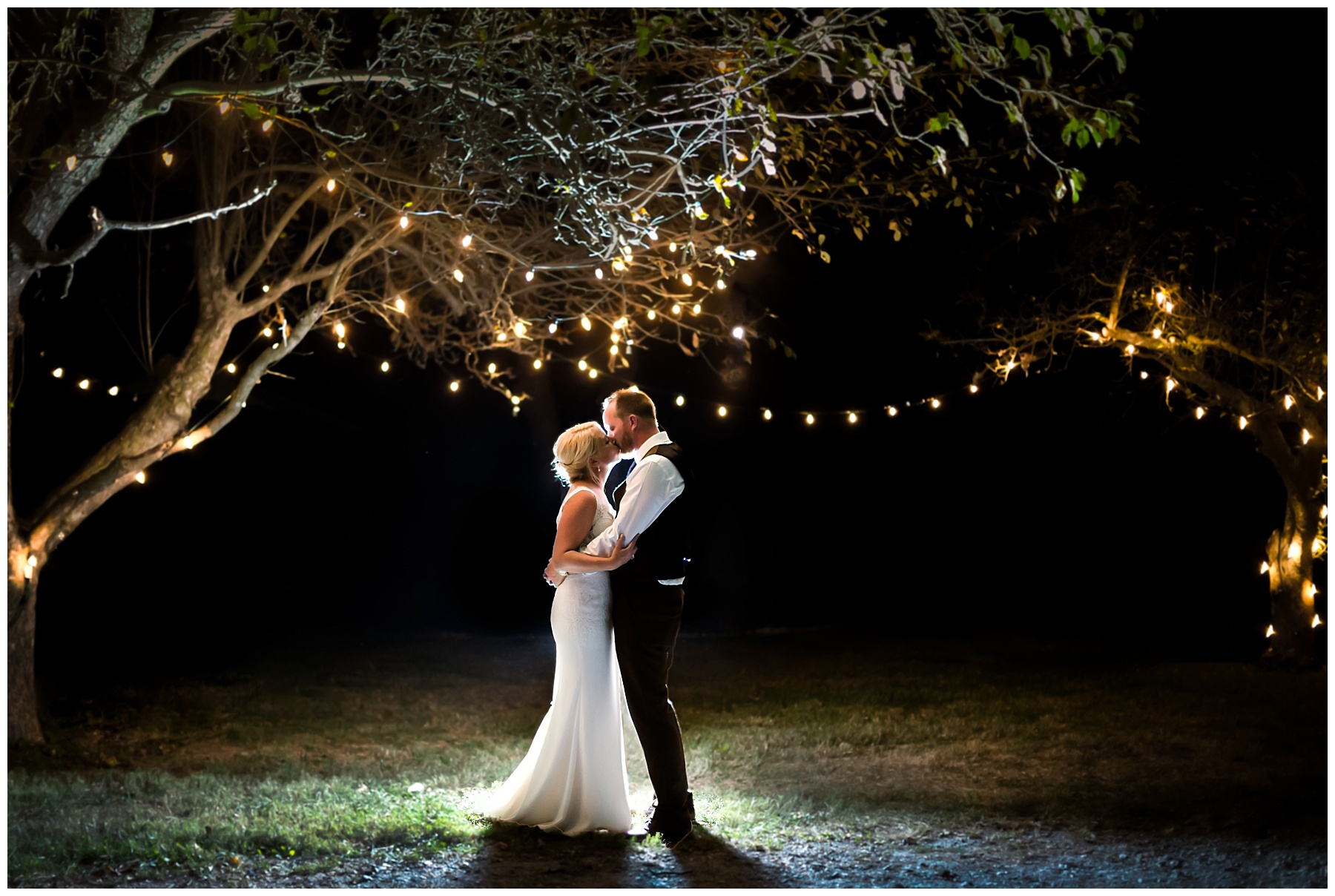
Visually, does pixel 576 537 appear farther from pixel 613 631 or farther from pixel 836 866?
pixel 836 866

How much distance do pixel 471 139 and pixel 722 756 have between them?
138 inches

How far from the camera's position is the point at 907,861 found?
4609mm

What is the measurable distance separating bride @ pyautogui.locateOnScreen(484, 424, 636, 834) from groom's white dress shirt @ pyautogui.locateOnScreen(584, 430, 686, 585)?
0.20m

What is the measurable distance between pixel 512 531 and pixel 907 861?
1015 cm

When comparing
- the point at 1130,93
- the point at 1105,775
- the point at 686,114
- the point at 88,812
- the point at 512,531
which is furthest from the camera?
the point at 512,531

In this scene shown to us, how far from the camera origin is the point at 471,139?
19.1 ft

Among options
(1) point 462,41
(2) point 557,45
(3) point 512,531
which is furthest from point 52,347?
(1) point 462,41

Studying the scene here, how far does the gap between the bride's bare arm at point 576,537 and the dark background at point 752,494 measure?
769 cm

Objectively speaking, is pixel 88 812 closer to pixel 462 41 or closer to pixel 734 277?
pixel 462 41

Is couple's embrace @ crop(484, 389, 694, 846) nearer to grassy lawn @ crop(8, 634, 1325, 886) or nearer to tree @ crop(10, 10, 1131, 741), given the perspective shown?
grassy lawn @ crop(8, 634, 1325, 886)

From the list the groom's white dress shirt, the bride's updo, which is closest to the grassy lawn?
the groom's white dress shirt

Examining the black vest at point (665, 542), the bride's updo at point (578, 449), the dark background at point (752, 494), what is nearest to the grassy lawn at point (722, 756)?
the black vest at point (665, 542)

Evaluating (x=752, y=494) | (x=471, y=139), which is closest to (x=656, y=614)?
(x=471, y=139)

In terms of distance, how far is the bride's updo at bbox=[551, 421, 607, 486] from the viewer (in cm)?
483
